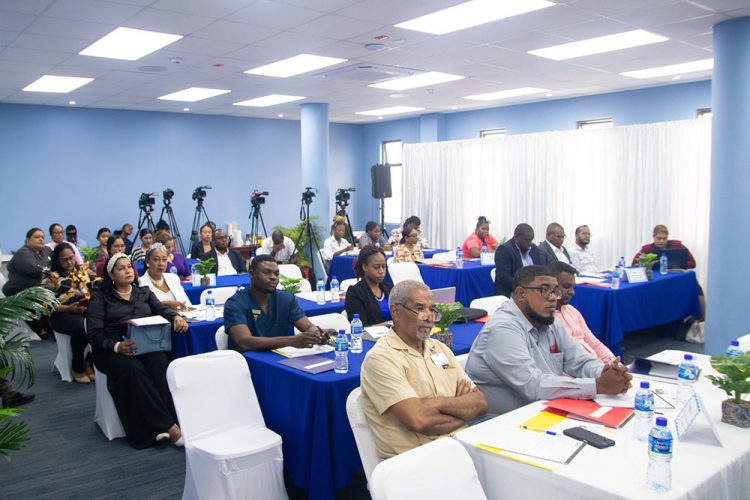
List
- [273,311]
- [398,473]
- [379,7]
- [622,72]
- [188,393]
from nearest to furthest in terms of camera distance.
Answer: [398,473] → [188,393] → [273,311] → [379,7] → [622,72]

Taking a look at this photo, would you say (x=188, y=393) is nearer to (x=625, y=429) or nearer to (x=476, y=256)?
(x=625, y=429)

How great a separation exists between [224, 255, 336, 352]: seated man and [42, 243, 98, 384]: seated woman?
2.47 meters

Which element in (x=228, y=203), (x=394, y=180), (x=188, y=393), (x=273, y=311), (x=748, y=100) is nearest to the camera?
(x=188, y=393)

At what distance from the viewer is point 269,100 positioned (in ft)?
35.9

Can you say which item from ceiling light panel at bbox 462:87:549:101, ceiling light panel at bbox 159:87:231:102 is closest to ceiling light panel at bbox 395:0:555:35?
ceiling light panel at bbox 462:87:549:101

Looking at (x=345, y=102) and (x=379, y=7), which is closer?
(x=379, y=7)

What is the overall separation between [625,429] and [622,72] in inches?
294

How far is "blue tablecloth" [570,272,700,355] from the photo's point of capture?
6035 mm

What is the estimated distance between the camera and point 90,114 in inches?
450

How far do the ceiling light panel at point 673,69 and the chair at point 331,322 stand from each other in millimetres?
6462

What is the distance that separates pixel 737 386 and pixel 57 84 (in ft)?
31.1

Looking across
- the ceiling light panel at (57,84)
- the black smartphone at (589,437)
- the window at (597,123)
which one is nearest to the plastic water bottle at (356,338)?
the black smartphone at (589,437)

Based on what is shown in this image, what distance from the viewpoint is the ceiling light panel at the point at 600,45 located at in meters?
6.59

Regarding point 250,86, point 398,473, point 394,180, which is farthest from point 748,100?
point 394,180
